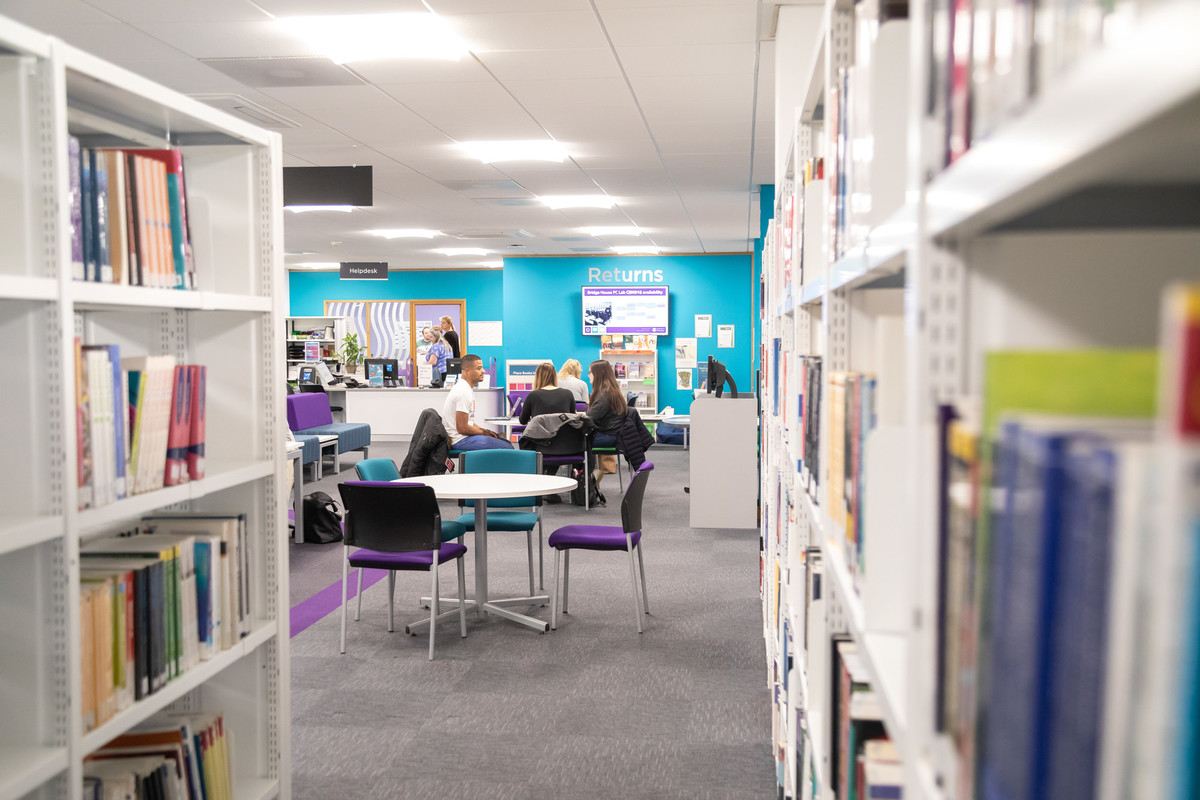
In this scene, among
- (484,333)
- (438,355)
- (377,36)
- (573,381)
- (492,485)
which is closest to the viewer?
(377,36)

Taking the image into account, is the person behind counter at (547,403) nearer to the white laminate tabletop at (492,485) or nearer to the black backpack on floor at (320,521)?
the black backpack on floor at (320,521)

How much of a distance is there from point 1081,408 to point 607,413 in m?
7.06

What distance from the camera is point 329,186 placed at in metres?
6.84

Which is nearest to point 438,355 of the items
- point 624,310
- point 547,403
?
point 624,310

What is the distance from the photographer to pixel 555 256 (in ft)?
46.4

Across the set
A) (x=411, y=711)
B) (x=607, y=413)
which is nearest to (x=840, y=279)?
(x=411, y=711)

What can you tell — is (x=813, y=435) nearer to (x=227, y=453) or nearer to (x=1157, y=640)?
(x=1157, y=640)

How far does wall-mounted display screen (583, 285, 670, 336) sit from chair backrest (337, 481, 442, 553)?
10007 mm

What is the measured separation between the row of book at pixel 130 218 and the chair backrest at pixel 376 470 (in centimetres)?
268

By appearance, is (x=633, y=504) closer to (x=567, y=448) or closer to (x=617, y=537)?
(x=617, y=537)

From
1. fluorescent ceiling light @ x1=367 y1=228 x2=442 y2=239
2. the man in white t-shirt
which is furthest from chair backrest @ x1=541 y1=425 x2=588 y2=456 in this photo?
fluorescent ceiling light @ x1=367 y1=228 x2=442 y2=239

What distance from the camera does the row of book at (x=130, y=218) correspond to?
5.52 feet

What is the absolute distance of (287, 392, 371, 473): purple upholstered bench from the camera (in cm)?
960

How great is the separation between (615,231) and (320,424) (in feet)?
14.2
